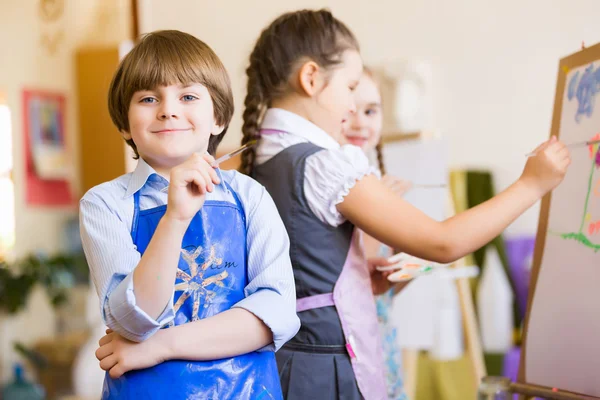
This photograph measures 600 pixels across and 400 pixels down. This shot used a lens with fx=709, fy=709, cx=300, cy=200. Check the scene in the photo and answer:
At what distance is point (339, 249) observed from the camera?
1.27 m

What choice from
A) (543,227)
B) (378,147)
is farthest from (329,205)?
(378,147)

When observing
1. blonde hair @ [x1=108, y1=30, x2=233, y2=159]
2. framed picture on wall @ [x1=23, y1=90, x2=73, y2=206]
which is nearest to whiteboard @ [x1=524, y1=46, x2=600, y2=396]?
blonde hair @ [x1=108, y1=30, x2=233, y2=159]

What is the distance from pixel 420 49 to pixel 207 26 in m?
1.03

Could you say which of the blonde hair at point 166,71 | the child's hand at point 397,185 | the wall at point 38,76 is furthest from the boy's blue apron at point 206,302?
the wall at point 38,76

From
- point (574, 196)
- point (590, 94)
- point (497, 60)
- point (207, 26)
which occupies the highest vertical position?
point (207, 26)

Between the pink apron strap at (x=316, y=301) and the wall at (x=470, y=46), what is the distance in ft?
6.69

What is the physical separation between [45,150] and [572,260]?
2.68 m

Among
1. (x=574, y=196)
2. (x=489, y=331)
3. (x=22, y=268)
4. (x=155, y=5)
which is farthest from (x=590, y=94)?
(x=22, y=268)

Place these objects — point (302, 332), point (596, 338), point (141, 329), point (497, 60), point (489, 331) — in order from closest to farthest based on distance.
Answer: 1. point (141, 329)
2. point (302, 332)
3. point (596, 338)
4. point (489, 331)
5. point (497, 60)

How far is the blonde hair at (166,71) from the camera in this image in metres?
0.96

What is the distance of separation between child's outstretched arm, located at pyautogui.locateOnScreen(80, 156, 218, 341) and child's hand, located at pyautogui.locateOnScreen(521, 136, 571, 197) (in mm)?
617

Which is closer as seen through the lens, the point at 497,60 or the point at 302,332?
the point at 302,332

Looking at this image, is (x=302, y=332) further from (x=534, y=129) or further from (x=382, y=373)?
(x=534, y=129)

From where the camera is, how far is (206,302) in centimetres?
96
